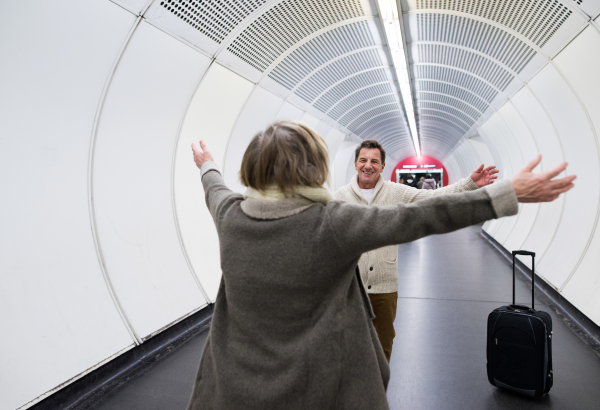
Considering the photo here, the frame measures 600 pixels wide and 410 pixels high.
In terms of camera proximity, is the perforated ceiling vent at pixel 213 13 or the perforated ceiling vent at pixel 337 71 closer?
the perforated ceiling vent at pixel 213 13

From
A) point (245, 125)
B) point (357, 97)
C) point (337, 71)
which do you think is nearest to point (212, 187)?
point (245, 125)

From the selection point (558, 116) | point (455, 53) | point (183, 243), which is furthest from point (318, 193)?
point (455, 53)

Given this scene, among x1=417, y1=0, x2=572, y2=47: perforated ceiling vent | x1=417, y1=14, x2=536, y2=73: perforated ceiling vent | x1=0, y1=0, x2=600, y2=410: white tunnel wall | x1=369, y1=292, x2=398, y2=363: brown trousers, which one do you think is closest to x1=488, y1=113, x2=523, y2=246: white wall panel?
x1=417, y1=14, x2=536, y2=73: perforated ceiling vent

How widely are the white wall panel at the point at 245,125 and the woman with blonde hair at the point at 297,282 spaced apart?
557 cm

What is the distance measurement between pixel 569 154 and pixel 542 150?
1737 millimetres

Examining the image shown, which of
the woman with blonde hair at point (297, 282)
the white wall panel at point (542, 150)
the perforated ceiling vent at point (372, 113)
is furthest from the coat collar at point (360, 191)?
the perforated ceiling vent at point (372, 113)

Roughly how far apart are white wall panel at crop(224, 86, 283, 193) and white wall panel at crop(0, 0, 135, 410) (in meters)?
2.97

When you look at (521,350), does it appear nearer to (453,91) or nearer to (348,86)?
(348,86)

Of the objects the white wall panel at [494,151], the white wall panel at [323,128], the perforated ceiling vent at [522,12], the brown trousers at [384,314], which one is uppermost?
the perforated ceiling vent at [522,12]

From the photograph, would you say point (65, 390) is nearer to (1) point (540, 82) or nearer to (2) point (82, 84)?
(2) point (82, 84)

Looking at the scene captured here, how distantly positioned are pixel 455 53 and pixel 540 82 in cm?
208

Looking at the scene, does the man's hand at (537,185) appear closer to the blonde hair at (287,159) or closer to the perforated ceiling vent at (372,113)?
the blonde hair at (287,159)

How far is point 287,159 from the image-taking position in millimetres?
1660

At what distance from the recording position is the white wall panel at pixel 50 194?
346 cm
